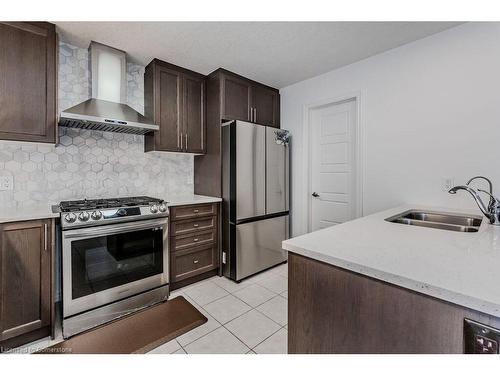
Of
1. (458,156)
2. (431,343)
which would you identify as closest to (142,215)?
(431,343)

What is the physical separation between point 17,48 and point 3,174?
100 cm

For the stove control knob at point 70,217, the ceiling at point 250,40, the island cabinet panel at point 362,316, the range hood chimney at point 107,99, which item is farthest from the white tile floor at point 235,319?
the ceiling at point 250,40

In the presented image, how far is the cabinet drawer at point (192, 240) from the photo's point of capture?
2400mm

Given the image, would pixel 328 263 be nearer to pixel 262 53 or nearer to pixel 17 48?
pixel 262 53

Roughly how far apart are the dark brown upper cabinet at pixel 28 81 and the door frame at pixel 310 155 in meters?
2.64

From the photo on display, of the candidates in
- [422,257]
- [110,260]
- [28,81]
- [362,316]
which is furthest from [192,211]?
[422,257]

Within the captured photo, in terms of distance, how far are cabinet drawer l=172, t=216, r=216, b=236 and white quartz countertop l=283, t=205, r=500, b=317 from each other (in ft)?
5.25

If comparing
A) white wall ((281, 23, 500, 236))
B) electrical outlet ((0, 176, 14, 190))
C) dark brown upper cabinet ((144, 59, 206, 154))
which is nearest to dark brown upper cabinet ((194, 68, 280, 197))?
dark brown upper cabinet ((144, 59, 206, 154))

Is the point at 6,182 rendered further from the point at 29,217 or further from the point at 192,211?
the point at 192,211

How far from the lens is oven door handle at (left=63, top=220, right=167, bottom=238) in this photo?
1761 millimetres

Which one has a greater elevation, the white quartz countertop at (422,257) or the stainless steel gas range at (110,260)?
the white quartz countertop at (422,257)

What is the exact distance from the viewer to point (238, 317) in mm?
1967

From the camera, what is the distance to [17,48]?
177cm

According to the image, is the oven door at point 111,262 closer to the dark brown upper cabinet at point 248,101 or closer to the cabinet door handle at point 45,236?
the cabinet door handle at point 45,236
